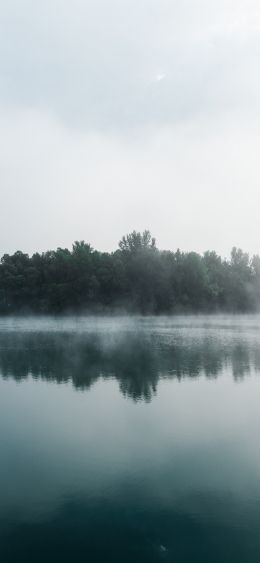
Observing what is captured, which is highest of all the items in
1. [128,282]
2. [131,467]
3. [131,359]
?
[128,282]

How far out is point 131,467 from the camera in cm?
1366

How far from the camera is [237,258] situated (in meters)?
106

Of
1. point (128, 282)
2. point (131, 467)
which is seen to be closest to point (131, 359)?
point (131, 467)

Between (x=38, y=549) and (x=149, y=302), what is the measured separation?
8716cm

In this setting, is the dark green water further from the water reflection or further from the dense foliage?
the dense foliage

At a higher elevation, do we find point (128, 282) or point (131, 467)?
point (128, 282)

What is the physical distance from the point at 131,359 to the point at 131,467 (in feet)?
70.9

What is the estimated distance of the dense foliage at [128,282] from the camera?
3787 inches

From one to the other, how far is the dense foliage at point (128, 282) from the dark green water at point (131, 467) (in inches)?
2624

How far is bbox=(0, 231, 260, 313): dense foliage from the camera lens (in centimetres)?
9619

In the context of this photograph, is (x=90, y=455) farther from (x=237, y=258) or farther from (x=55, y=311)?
(x=237, y=258)

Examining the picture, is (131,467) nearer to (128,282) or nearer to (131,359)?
(131,359)

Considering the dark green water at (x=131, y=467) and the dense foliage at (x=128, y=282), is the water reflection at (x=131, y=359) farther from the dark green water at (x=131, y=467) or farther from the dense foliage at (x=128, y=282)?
the dense foliage at (x=128, y=282)

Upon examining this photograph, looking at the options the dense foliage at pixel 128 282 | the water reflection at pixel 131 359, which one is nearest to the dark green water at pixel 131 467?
the water reflection at pixel 131 359
